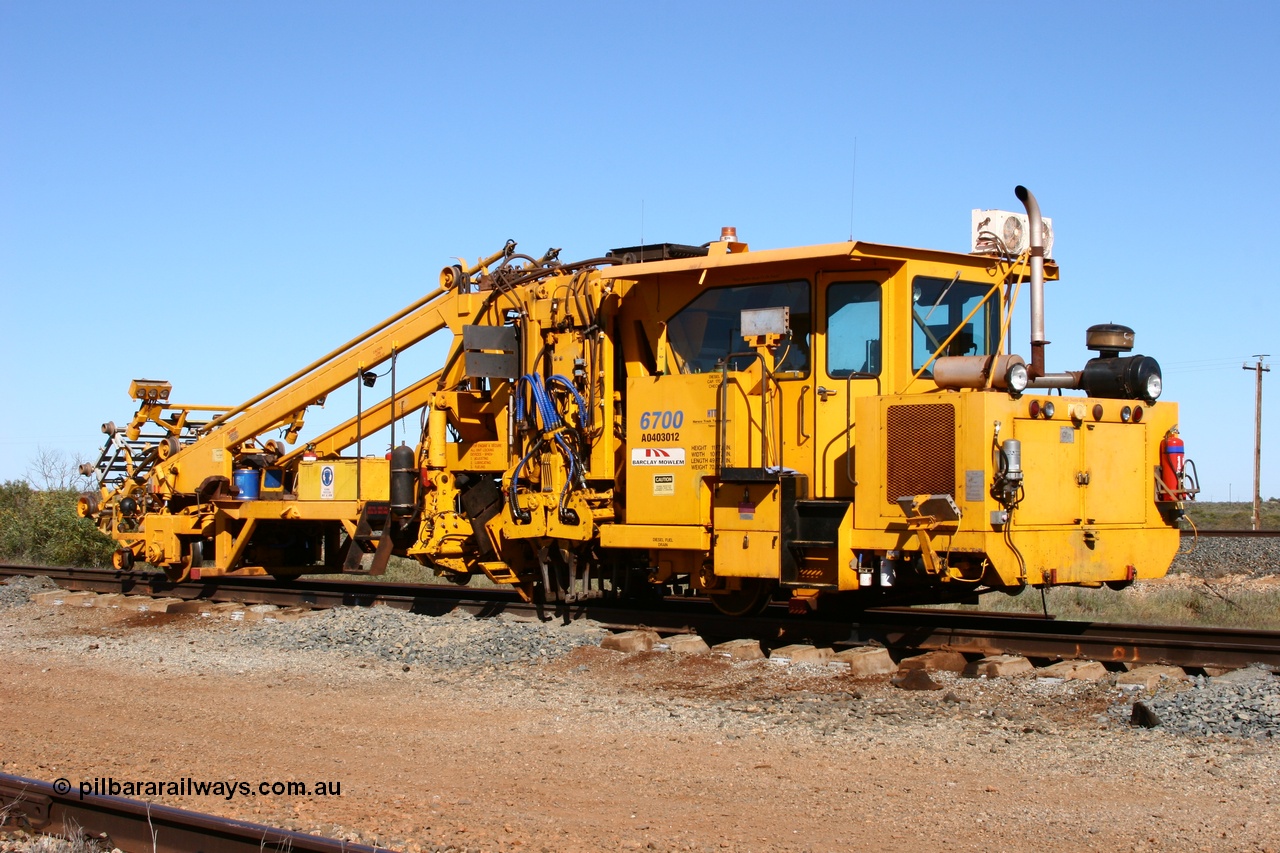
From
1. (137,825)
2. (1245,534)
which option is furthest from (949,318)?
(1245,534)

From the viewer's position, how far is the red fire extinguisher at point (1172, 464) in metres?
9.75

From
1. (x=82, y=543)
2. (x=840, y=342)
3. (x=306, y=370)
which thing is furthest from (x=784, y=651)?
(x=82, y=543)

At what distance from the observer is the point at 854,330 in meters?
9.64

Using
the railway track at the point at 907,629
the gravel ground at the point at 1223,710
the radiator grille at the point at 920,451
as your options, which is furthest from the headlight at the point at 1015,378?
the gravel ground at the point at 1223,710

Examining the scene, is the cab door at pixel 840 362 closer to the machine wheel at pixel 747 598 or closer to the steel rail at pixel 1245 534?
the machine wheel at pixel 747 598

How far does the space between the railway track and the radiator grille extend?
1.45 m

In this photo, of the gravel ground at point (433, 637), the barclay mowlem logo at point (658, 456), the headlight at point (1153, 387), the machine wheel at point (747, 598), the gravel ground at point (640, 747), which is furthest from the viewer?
the machine wheel at point (747, 598)

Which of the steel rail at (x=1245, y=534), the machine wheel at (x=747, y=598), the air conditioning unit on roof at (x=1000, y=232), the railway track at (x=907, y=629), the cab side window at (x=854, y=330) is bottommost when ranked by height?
the railway track at (x=907, y=629)

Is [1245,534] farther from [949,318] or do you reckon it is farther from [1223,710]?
[1223,710]

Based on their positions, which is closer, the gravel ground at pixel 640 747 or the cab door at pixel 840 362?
the gravel ground at pixel 640 747

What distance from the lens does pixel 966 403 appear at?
8523mm

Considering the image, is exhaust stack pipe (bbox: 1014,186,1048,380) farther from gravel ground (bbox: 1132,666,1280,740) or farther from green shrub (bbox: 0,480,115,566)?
green shrub (bbox: 0,480,115,566)

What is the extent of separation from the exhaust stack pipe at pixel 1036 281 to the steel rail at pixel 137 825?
6.54 m

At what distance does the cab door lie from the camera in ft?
31.3
